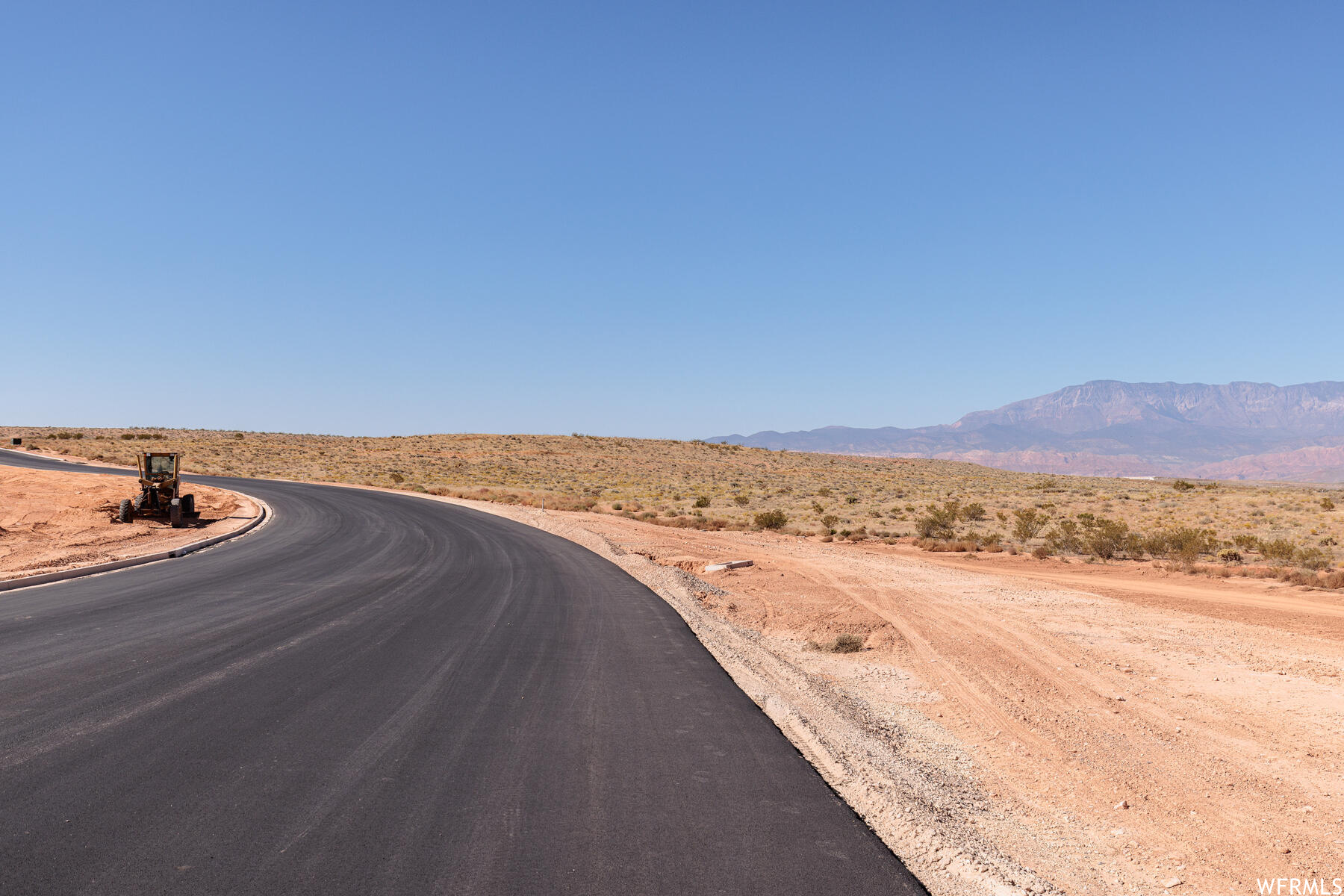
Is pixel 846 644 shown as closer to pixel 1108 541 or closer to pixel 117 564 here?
pixel 117 564

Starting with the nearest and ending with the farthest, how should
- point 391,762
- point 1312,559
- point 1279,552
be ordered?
point 391,762, point 1312,559, point 1279,552

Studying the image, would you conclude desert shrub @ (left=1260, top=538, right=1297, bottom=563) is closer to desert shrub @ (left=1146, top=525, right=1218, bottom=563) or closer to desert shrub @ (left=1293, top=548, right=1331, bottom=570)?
desert shrub @ (left=1293, top=548, right=1331, bottom=570)

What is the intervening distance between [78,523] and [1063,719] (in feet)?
91.4

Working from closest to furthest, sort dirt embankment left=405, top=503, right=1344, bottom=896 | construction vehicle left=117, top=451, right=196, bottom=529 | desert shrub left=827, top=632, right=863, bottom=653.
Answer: dirt embankment left=405, top=503, right=1344, bottom=896
desert shrub left=827, top=632, right=863, bottom=653
construction vehicle left=117, top=451, right=196, bottom=529

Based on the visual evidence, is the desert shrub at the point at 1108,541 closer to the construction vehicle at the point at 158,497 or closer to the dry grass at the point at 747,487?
the dry grass at the point at 747,487

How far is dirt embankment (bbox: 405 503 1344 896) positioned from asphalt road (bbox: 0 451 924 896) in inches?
28.2

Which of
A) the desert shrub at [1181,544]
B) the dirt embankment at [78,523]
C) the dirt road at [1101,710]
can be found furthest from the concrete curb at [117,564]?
the desert shrub at [1181,544]

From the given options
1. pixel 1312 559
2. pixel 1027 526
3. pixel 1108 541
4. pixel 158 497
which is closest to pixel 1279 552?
pixel 1312 559

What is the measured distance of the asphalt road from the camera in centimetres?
407

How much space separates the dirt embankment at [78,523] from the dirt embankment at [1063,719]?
13.9m

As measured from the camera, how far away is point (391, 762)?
552cm

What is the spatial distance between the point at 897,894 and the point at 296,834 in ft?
11.5

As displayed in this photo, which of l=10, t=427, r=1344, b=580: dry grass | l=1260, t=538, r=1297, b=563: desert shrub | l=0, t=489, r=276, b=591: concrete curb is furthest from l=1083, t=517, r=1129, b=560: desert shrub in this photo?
l=0, t=489, r=276, b=591: concrete curb

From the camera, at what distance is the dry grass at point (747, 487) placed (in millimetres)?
30906
